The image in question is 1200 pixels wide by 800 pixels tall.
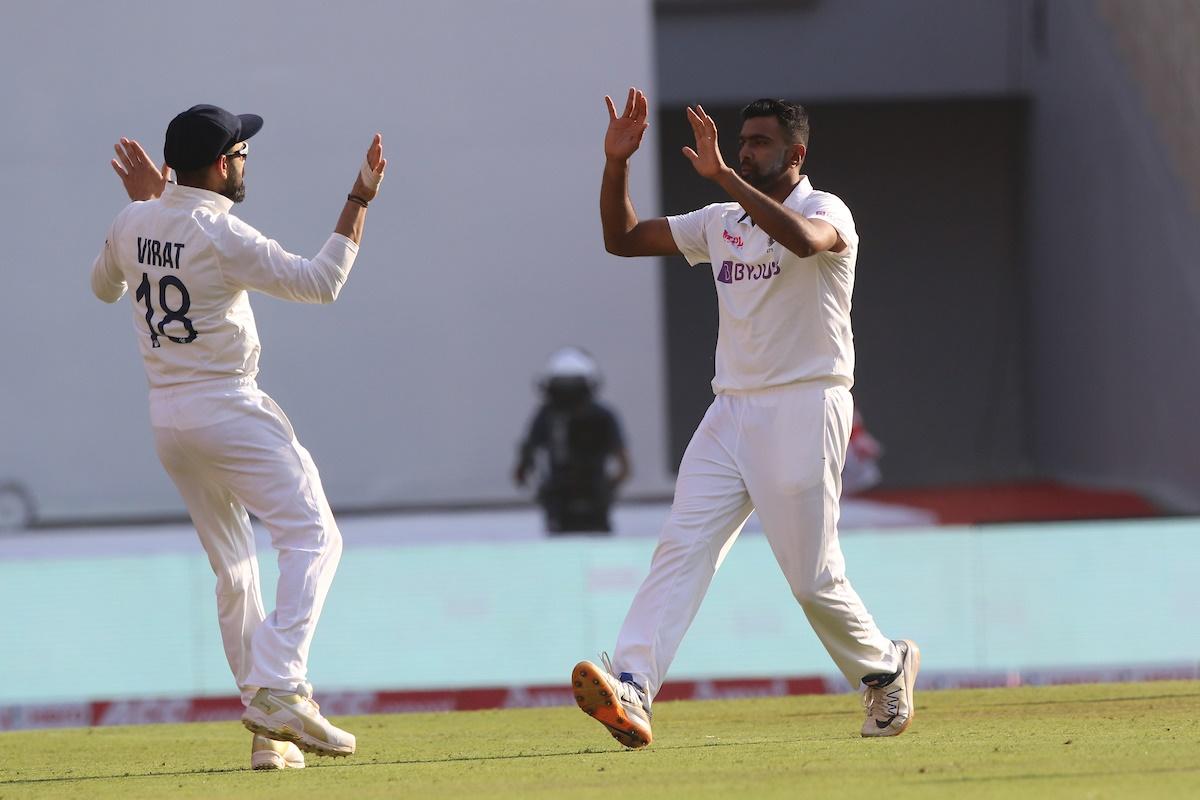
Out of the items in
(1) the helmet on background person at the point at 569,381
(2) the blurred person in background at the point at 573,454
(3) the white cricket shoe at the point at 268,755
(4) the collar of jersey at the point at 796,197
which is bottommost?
(2) the blurred person in background at the point at 573,454

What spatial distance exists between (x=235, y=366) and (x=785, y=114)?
5.46 ft

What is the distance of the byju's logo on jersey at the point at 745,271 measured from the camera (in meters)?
4.93

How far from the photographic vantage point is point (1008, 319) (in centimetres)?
1969

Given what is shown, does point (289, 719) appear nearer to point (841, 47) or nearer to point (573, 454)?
point (573, 454)

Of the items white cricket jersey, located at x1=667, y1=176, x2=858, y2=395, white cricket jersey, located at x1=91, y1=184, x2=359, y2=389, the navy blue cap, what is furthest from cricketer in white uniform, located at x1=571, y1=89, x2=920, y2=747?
the navy blue cap

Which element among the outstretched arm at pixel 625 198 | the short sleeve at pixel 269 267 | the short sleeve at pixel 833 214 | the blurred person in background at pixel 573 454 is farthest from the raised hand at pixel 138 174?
the blurred person in background at pixel 573 454

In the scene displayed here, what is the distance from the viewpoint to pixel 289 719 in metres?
4.78

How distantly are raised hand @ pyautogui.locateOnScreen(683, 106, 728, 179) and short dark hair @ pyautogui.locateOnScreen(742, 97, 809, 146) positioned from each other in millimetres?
157

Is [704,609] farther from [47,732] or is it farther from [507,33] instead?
[507,33]

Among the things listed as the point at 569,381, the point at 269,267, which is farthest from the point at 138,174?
the point at 569,381

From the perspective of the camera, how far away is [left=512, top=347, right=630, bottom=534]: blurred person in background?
11.8 m

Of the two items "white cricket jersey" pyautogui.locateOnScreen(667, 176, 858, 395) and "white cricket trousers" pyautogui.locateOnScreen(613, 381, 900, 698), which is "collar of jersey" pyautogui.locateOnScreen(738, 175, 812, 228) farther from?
"white cricket trousers" pyautogui.locateOnScreen(613, 381, 900, 698)

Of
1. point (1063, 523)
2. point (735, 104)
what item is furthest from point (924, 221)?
point (1063, 523)

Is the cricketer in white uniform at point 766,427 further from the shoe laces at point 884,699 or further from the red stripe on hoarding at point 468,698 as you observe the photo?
the red stripe on hoarding at point 468,698
